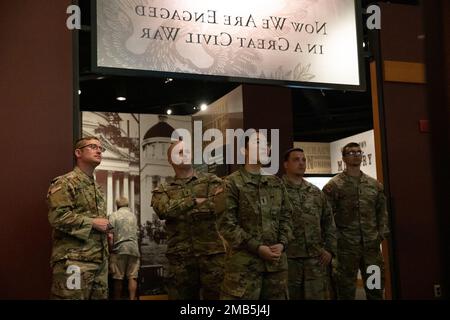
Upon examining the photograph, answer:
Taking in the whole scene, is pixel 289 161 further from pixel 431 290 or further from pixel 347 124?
pixel 347 124

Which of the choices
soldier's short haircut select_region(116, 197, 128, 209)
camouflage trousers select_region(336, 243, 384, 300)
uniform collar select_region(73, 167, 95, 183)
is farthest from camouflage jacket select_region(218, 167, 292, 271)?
soldier's short haircut select_region(116, 197, 128, 209)

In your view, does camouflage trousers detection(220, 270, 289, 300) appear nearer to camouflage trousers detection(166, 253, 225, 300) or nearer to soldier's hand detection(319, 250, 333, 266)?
camouflage trousers detection(166, 253, 225, 300)

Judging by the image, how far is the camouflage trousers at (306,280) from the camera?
3.71 metres

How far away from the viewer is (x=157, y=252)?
6816mm

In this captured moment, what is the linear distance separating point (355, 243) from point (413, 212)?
0.78 m

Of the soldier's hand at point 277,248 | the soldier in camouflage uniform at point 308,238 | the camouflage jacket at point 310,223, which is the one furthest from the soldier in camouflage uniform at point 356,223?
the soldier's hand at point 277,248

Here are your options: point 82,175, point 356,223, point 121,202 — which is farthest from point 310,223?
point 121,202

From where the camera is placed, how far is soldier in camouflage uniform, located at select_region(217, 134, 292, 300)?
309 cm

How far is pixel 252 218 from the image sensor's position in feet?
10.6

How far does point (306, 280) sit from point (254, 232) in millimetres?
801

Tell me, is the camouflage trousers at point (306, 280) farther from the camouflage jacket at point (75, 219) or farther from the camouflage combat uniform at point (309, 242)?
the camouflage jacket at point (75, 219)

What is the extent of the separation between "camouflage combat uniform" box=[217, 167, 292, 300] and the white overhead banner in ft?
3.69

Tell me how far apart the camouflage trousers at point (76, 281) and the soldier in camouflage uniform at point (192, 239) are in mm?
730

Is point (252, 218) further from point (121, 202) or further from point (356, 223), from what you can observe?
point (121, 202)
